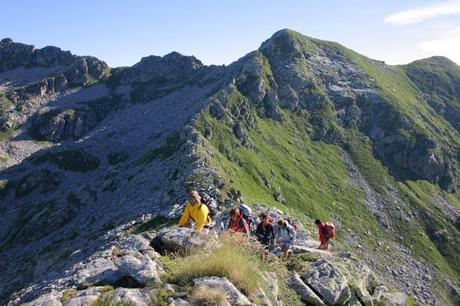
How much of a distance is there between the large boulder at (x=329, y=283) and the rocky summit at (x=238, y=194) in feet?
0.18

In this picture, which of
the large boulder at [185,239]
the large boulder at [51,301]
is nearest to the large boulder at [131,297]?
the large boulder at [51,301]

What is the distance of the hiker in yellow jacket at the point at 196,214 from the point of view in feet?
64.4

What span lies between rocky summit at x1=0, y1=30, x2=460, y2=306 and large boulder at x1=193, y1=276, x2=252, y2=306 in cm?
5

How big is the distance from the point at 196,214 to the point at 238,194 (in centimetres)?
6241

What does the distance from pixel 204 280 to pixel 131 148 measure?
15627cm

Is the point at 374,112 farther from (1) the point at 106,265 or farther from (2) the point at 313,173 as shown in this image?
(1) the point at 106,265

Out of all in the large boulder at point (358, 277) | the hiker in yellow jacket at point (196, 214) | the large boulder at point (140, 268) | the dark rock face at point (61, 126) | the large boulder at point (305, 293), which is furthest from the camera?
the dark rock face at point (61, 126)

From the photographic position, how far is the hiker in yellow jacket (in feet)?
64.4

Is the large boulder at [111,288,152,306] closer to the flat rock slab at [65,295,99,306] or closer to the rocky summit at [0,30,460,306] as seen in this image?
the rocky summit at [0,30,460,306]

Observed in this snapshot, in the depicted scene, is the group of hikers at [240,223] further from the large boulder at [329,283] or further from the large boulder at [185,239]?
the large boulder at [329,283]

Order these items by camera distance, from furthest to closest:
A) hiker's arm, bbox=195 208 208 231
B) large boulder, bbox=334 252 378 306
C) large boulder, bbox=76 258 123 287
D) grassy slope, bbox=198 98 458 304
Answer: grassy slope, bbox=198 98 458 304
hiker's arm, bbox=195 208 208 231
large boulder, bbox=334 252 378 306
large boulder, bbox=76 258 123 287

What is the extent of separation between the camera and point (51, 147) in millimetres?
175625

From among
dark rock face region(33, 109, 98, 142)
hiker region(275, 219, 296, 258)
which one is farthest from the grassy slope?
dark rock face region(33, 109, 98, 142)

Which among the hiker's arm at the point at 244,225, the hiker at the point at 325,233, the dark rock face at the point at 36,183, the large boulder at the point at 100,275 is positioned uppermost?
the large boulder at the point at 100,275
